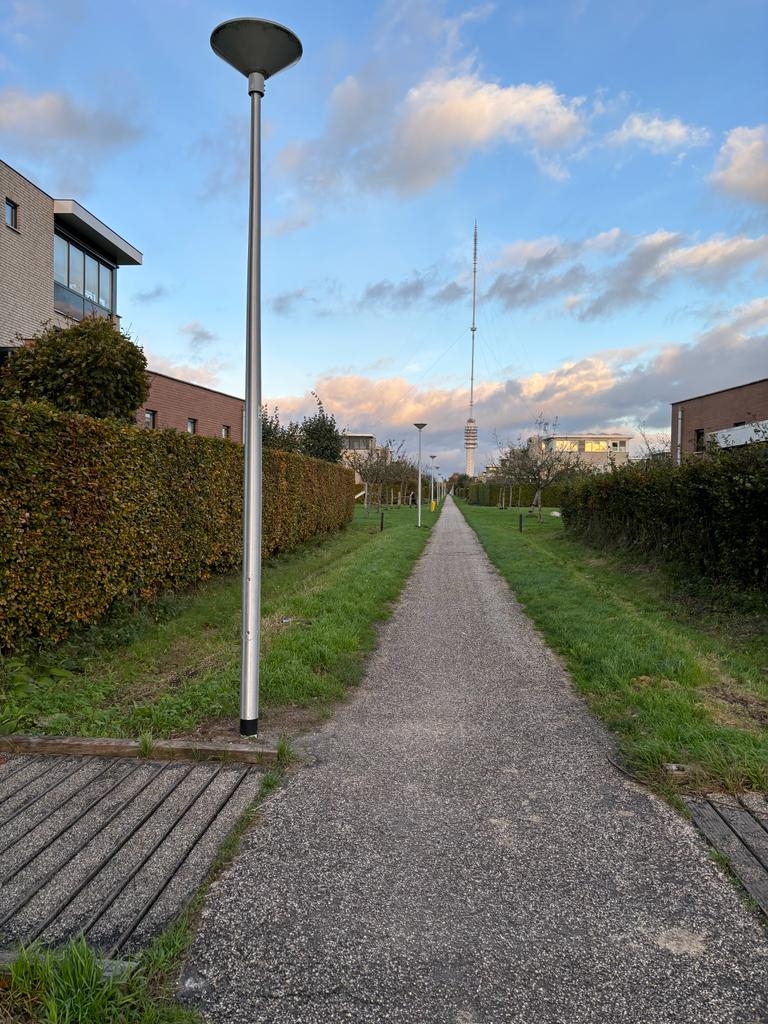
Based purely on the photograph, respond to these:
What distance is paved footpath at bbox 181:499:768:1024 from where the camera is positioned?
2139 millimetres

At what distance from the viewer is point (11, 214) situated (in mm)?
17359

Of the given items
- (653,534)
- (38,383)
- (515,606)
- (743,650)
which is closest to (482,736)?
(743,650)

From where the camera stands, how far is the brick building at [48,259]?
17.0m

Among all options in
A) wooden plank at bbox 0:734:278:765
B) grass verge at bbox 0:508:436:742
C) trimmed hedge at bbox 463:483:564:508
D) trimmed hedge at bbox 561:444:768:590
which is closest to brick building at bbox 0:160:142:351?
grass verge at bbox 0:508:436:742

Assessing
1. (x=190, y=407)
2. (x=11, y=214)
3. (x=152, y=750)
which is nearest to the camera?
(x=152, y=750)

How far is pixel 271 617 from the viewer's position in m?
8.40

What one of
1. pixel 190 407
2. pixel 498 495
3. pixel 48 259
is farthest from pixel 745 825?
pixel 498 495

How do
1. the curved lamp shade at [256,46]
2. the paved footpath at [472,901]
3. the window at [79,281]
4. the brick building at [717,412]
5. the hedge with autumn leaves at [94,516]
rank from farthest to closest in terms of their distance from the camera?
1. the brick building at [717,412]
2. the window at [79,281]
3. the hedge with autumn leaves at [94,516]
4. the curved lamp shade at [256,46]
5. the paved footpath at [472,901]

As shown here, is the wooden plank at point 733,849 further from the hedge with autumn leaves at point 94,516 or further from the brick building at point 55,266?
the brick building at point 55,266

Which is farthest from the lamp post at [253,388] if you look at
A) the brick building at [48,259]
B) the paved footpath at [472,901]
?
the brick building at [48,259]

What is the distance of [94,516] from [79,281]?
17.7 meters

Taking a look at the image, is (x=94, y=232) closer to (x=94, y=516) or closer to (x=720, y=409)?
(x=94, y=516)

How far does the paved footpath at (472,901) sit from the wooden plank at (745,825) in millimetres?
236

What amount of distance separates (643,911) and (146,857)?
6.72ft
